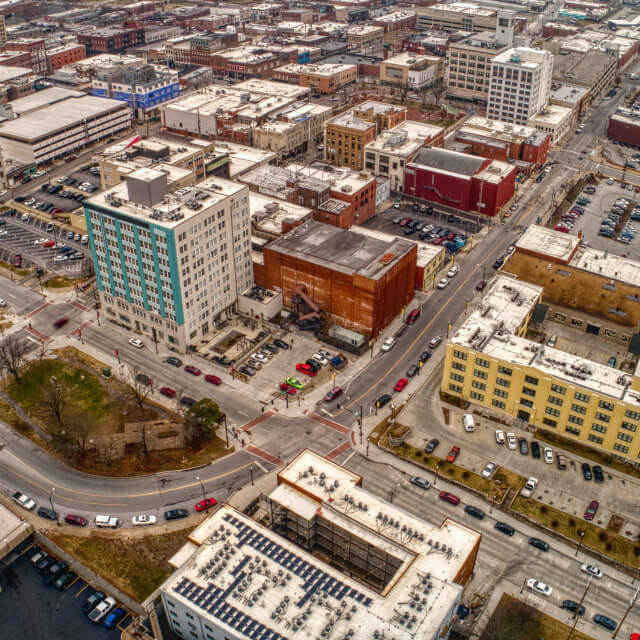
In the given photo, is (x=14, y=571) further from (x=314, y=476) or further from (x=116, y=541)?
(x=314, y=476)

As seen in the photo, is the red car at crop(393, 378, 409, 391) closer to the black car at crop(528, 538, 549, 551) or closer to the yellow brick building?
the yellow brick building

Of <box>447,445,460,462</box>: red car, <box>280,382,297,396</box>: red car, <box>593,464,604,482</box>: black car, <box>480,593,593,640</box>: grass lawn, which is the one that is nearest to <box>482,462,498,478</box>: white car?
<box>447,445,460,462</box>: red car

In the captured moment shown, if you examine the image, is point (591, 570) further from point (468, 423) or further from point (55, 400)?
point (55, 400)

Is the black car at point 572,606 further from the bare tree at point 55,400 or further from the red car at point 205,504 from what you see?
the bare tree at point 55,400

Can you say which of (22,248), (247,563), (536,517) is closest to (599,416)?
(536,517)

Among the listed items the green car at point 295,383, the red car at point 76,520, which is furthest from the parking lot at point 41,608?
the green car at point 295,383

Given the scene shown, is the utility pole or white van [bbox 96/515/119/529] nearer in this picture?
the utility pole
